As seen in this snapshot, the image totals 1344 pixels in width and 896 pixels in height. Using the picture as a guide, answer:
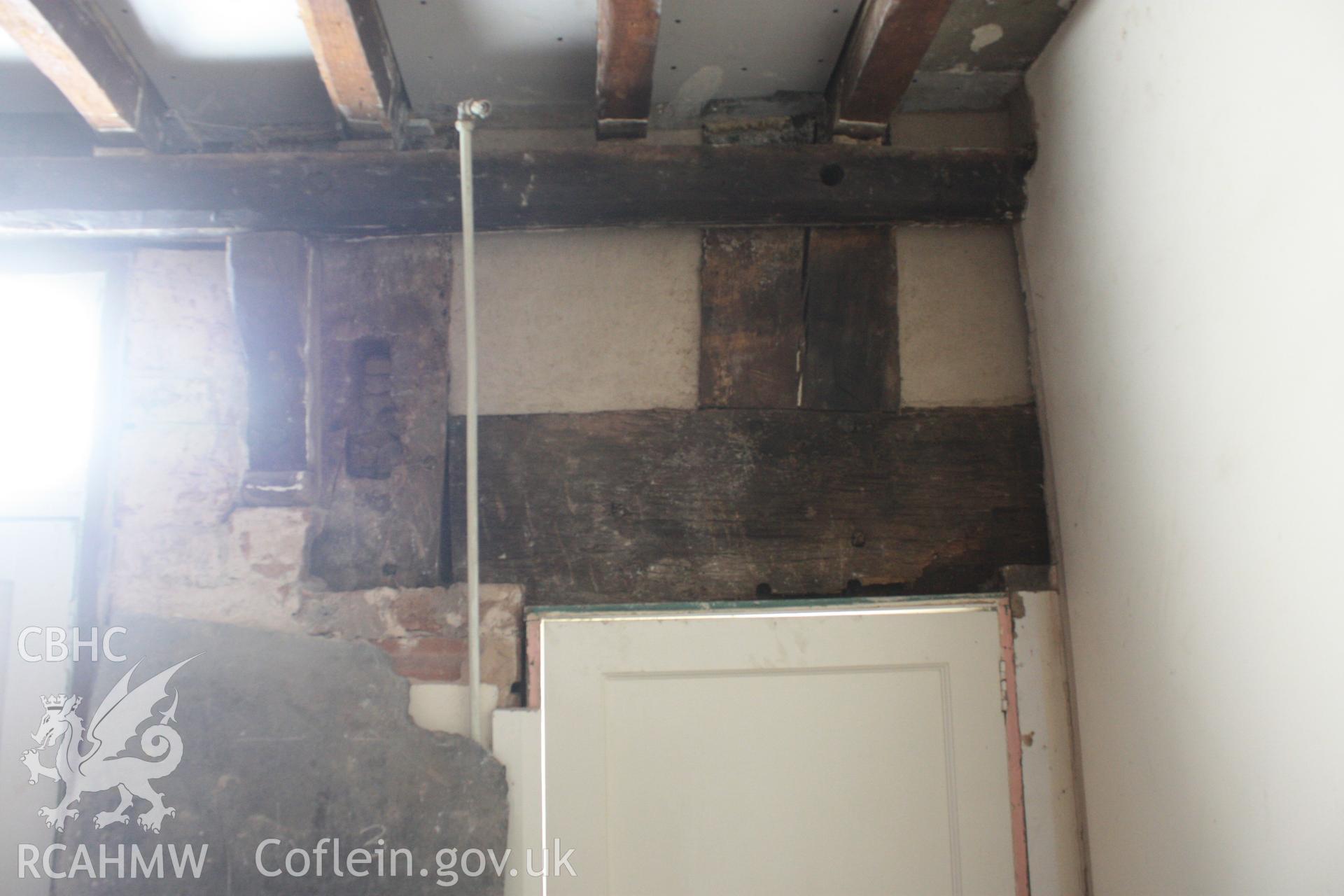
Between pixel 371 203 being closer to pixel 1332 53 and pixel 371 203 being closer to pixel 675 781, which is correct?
pixel 675 781

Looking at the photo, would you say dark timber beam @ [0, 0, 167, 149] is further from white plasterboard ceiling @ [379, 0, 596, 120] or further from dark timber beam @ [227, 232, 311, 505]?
white plasterboard ceiling @ [379, 0, 596, 120]

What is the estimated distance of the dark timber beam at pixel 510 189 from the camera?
187 cm

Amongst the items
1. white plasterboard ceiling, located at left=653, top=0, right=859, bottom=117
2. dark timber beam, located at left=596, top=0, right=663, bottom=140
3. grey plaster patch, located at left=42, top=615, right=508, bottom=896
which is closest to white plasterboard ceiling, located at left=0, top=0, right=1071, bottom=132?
white plasterboard ceiling, located at left=653, top=0, right=859, bottom=117

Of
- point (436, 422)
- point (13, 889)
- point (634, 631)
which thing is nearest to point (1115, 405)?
point (634, 631)

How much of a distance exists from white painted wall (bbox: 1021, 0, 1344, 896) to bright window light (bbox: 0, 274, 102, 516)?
7.48ft

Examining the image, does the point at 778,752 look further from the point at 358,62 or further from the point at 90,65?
the point at 90,65

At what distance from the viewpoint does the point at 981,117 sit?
2090 millimetres

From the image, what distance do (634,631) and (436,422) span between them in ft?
2.21

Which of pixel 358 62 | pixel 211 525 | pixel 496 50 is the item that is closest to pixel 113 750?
pixel 211 525

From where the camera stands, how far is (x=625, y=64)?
67.6 inches

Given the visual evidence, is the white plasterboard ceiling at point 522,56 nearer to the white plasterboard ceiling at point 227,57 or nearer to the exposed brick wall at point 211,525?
the white plasterboard ceiling at point 227,57

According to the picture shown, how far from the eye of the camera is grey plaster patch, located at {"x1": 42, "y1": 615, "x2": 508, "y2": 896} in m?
1.75

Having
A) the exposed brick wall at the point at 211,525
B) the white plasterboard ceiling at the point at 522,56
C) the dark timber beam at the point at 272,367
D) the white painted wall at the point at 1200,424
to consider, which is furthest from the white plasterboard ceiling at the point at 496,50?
the white painted wall at the point at 1200,424

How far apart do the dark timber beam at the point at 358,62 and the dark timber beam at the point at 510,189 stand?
0.09 meters
